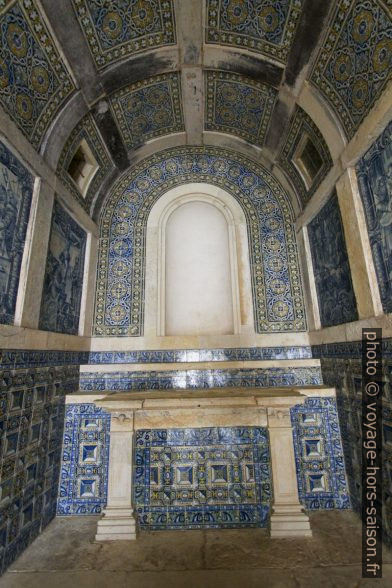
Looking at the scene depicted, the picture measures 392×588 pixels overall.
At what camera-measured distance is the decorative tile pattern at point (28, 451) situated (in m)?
2.74

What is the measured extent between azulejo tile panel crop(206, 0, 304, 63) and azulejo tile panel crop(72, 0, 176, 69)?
497mm

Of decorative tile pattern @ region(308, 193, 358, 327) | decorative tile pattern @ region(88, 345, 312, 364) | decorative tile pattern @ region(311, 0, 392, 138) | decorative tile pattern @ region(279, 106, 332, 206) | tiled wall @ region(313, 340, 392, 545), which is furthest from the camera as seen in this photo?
decorative tile pattern @ region(88, 345, 312, 364)

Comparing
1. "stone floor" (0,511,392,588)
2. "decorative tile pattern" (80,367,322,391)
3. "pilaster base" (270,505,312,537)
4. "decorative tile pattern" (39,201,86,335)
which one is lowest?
"stone floor" (0,511,392,588)

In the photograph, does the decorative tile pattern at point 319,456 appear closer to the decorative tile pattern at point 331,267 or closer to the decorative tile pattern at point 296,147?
the decorative tile pattern at point 331,267

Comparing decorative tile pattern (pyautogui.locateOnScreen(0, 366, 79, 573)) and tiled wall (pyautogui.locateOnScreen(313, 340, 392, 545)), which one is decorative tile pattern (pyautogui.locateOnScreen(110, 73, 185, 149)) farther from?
tiled wall (pyautogui.locateOnScreen(313, 340, 392, 545))

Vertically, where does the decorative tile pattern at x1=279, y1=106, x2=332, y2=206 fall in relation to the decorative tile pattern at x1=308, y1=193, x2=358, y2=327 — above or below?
above

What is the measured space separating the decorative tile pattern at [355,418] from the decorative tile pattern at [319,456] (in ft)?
0.31

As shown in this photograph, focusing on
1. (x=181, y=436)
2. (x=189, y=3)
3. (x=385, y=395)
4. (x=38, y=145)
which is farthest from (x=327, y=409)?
(x=189, y=3)

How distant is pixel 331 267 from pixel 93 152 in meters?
3.63

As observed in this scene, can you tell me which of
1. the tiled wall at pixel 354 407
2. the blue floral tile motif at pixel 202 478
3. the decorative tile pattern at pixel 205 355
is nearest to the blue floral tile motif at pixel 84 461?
the blue floral tile motif at pixel 202 478

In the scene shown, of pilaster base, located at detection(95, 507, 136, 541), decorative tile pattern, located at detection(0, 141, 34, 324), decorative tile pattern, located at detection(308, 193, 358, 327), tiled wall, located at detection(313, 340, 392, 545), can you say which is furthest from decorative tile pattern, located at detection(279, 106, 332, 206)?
pilaster base, located at detection(95, 507, 136, 541)

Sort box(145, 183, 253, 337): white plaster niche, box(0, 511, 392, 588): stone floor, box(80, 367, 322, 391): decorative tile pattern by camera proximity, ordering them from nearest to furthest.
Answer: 1. box(0, 511, 392, 588): stone floor
2. box(80, 367, 322, 391): decorative tile pattern
3. box(145, 183, 253, 337): white plaster niche

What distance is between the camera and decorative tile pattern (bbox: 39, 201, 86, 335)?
12.0 feet

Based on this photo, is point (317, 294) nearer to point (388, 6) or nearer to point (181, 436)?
point (181, 436)
